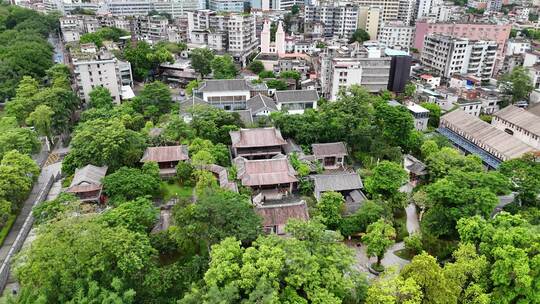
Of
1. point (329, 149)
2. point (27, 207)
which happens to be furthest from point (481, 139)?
point (27, 207)

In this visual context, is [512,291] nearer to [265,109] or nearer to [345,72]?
[265,109]

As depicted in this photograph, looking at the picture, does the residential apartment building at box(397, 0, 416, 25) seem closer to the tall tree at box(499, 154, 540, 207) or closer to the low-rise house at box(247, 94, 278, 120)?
the low-rise house at box(247, 94, 278, 120)

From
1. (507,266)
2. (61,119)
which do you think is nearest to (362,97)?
(507,266)

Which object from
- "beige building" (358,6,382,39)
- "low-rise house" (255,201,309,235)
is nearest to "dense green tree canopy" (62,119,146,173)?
"low-rise house" (255,201,309,235)

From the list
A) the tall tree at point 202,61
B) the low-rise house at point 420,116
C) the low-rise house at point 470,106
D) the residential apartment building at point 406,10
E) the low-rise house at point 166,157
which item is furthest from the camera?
the residential apartment building at point 406,10

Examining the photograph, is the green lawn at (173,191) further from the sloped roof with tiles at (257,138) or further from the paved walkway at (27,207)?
the paved walkway at (27,207)

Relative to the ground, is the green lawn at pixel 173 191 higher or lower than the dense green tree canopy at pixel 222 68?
lower

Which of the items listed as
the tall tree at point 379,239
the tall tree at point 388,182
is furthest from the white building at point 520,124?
the tall tree at point 379,239

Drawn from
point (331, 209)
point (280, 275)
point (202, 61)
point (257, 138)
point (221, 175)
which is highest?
point (202, 61)

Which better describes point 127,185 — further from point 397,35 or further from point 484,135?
point 397,35
